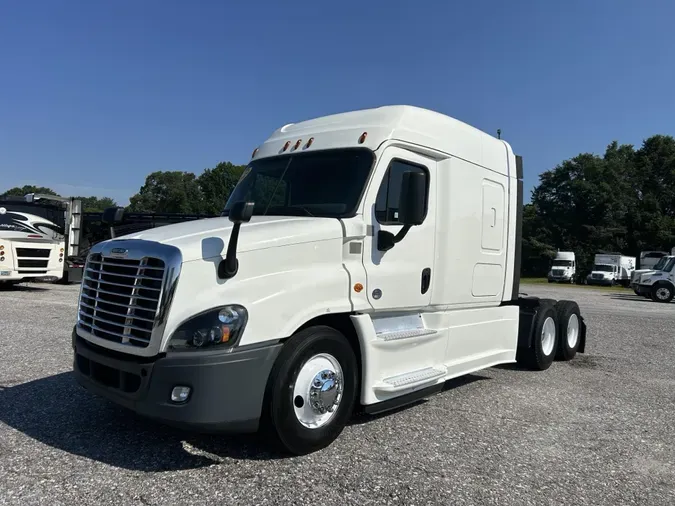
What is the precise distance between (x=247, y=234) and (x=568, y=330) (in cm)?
619

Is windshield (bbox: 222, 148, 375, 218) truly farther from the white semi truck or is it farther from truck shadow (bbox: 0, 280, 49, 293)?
truck shadow (bbox: 0, 280, 49, 293)

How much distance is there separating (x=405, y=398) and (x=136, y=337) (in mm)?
2392

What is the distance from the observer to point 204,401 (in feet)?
12.0

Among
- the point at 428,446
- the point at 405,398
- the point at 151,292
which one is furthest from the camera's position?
→ the point at 405,398

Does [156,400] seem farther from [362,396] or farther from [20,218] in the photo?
[20,218]

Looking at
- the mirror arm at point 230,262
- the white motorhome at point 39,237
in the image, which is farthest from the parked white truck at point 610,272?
the mirror arm at point 230,262

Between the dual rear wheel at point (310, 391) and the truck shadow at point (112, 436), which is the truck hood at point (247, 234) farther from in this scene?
the truck shadow at point (112, 436)

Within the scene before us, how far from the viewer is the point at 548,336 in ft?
26.0

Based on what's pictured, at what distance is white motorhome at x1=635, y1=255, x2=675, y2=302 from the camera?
24.4m

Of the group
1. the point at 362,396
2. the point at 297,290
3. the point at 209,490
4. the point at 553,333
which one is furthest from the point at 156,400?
the point at 553,333

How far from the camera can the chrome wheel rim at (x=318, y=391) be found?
4117 mm

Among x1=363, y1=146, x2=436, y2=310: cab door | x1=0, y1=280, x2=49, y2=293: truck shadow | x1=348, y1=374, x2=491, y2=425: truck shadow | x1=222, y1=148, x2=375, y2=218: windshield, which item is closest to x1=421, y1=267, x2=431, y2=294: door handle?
x1=363, y1=146, x2=436, y2=310: cab door

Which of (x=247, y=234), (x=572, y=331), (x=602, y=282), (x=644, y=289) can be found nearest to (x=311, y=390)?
(x=247, y=234)

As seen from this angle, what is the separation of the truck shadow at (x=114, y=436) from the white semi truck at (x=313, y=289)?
1.42 ft
